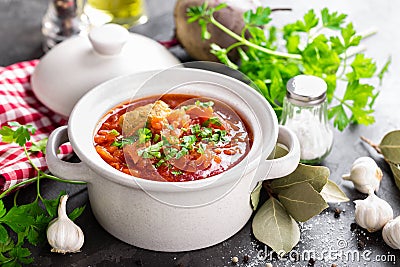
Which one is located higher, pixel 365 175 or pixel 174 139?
pixel 174 139

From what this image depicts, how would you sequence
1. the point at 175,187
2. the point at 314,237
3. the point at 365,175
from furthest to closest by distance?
the point at 365,175 → the point at 314,237 → the point at 175,187

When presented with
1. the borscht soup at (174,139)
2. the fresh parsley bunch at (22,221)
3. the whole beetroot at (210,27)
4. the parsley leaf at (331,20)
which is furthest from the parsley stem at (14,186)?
the parsley leaf at (331,20)

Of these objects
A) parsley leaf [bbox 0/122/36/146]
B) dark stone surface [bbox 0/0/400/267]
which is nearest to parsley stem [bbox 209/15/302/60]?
dark stone surface [bbox 0/0/400/267]

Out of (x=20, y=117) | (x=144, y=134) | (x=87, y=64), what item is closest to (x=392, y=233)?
(x=144, y=134)

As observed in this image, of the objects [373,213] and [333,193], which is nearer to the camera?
[373,213]

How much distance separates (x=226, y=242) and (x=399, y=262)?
44cm

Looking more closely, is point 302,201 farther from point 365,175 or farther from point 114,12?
point 114,12

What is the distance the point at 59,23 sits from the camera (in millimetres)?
2541

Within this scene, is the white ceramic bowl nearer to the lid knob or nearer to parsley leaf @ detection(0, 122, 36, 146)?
parsley leaf @ detection(0, 122, 36, 146)

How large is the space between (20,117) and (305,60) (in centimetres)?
91

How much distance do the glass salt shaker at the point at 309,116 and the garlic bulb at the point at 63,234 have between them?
2.28 ft

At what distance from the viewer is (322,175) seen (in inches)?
70.6

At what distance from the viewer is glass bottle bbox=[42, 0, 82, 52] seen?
2.51m

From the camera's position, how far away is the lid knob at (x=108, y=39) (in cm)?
209
